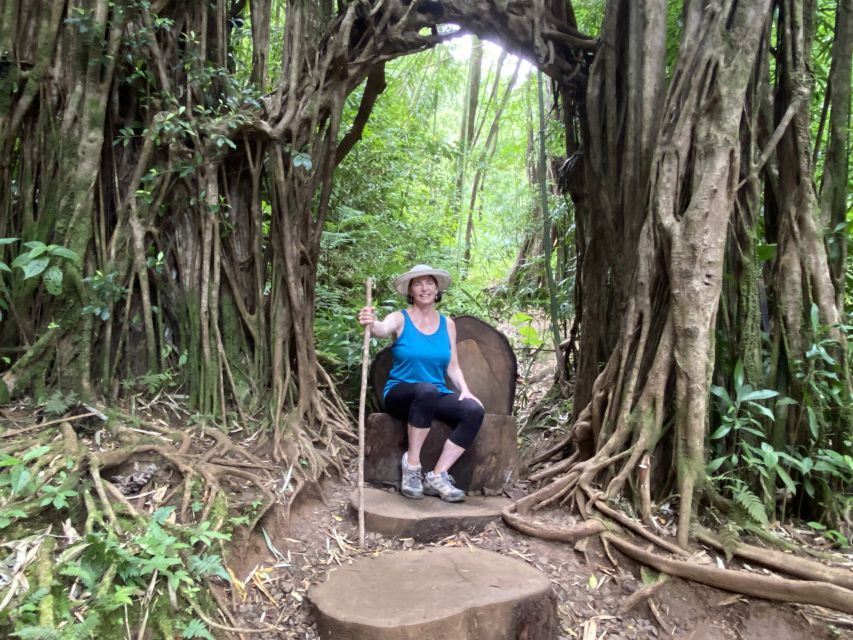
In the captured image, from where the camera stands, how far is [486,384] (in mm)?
4352

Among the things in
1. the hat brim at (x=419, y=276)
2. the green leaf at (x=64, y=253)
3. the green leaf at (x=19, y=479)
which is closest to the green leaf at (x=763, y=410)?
the hat brim at (x=419, y=276)

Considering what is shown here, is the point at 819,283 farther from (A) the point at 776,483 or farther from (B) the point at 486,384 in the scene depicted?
(B) the point at 486,384

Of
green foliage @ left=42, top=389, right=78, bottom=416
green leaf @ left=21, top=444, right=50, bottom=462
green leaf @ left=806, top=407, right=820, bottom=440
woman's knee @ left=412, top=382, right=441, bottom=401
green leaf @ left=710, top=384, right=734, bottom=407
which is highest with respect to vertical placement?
green leaf @ left=710, top=384, right=734, bottom=407

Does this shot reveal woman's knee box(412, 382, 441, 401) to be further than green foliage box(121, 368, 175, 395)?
Yes

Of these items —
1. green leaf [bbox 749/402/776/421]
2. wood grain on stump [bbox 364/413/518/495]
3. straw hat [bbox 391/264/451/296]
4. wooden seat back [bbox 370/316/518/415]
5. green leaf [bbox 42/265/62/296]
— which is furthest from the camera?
wooden seat back [bbox 370/316/518/415]

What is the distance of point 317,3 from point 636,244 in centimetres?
266

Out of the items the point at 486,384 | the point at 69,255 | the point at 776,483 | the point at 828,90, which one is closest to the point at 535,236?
the point at 486,384

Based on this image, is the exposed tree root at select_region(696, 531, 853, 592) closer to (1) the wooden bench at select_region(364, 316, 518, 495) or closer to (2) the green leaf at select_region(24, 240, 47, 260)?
(1) the wooden bench at select_region(364, 316, 518, 495)

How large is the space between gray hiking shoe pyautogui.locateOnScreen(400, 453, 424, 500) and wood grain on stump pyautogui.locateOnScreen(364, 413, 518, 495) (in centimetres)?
24

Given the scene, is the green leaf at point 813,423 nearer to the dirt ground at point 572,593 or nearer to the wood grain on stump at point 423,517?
the dirt ground at point 572,593

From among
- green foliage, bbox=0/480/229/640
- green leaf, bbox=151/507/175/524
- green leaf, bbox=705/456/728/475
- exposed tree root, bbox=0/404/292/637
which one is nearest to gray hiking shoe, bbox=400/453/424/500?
exposed tree root, bbox=0/404/292/637

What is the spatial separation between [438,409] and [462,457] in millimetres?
371

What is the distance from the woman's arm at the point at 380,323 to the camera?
3326 mm

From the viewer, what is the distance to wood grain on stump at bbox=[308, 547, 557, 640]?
220 cm
